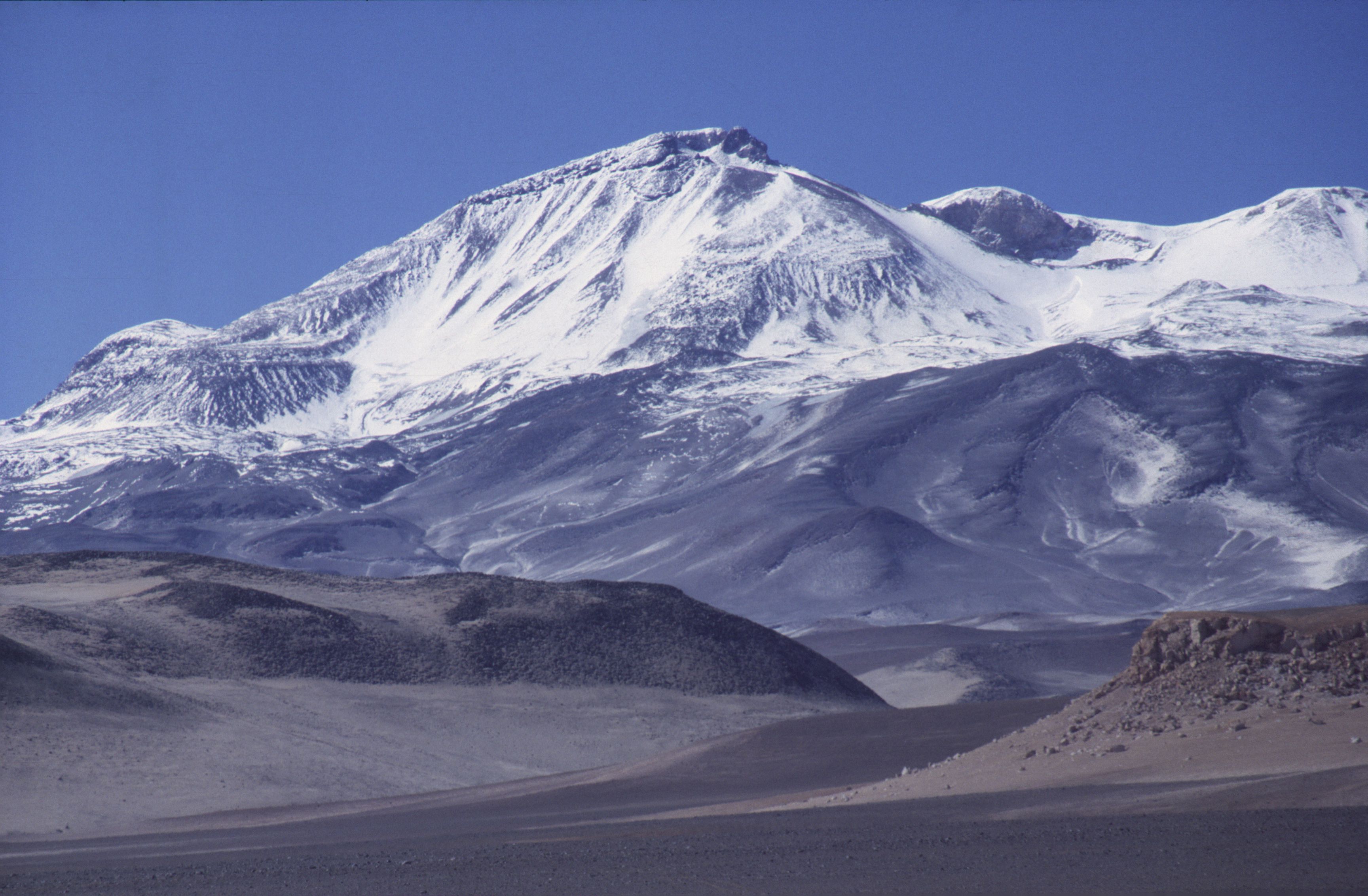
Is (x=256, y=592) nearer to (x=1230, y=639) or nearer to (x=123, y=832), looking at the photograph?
(x=123, y=832)

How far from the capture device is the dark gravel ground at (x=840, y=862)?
45.7ft

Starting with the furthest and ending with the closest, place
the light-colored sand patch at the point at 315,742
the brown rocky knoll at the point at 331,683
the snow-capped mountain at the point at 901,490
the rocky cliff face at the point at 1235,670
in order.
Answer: the snow-capped mountain at the point at 901,490 < the brown rocky knoll at the point at 331,683 < the light-colored sand patch at the point at 315,742 < the rocky cliff face at the point at 1235,670

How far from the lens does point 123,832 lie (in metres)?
27.7

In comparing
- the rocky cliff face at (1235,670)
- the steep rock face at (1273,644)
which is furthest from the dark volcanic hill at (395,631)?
the steep rock face at (1273,644)

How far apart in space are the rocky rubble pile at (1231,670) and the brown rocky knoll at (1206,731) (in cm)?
→ 2

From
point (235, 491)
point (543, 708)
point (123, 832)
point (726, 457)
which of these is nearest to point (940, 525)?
point (726, 457)

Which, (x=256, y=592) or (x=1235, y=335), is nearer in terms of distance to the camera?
(x=256, y=592)

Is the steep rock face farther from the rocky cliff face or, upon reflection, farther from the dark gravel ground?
the dark gravel ground

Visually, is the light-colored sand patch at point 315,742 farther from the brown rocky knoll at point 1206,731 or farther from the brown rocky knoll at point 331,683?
the brown rocky knoll at point 1206,731

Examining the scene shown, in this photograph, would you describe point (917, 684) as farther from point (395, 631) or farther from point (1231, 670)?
point (1231, 670)

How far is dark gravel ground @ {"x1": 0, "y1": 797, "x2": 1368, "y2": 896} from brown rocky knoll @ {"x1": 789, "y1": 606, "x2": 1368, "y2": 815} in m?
1.14

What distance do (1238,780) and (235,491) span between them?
17916 centimetres

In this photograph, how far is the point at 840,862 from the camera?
1619 centimetres

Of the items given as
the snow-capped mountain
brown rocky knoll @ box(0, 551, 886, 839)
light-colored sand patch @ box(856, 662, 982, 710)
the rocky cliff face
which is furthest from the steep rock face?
the snow-capped mountain
